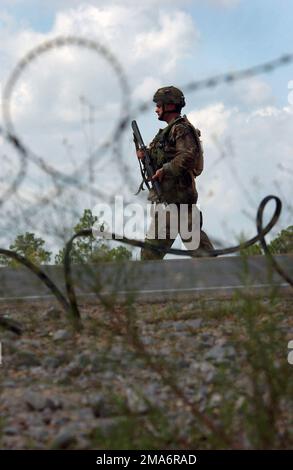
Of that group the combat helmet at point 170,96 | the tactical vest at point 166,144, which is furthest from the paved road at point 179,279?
the combat helmet at point 170,96

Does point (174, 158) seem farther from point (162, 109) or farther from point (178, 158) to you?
point (162, 109)

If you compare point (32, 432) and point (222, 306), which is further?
point (222, 306)

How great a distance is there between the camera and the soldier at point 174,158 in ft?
31.8

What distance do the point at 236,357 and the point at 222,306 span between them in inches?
52.7

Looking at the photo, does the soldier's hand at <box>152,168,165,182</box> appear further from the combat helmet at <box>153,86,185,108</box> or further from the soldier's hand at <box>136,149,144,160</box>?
the combat helmet at <box>153,86,185,108</box>

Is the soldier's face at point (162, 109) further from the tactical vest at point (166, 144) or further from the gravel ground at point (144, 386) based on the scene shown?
the gravel ground at point (144, 386)

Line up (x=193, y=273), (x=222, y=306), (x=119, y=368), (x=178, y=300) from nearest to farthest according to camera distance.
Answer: (x=119, y=368) < (x=222, y=306) < (x=178, y=300) < (x=193, y=273)

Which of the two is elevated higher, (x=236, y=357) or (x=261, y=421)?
(x=236, y=357)

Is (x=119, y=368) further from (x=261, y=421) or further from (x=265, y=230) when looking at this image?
(x=265, y=230)

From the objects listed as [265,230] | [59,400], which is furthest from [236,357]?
[265,230]

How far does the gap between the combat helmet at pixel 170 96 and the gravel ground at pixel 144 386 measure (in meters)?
3.70

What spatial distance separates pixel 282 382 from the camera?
14.4 ft

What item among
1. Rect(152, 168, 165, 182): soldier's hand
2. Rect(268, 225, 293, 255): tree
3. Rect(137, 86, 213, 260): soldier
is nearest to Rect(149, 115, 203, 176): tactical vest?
Rect(137, 86, 213, 260): soldier
